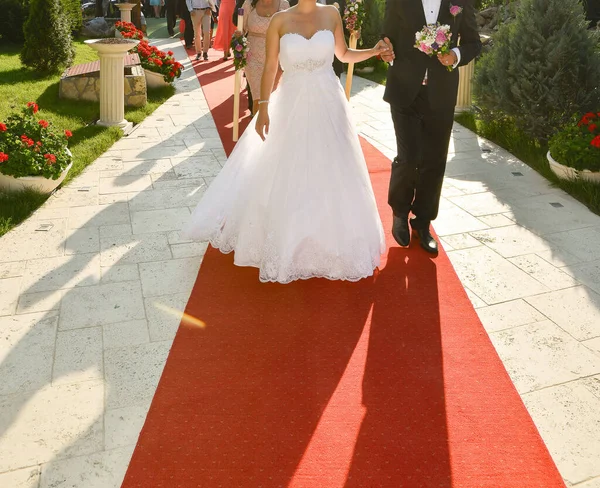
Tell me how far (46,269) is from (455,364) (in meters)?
3.45

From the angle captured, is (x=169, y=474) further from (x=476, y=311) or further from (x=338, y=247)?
(x=476, y=311)

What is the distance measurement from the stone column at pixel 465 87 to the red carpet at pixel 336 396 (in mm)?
6627

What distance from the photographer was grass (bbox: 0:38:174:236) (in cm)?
702

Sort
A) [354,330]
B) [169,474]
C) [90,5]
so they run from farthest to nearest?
[90,5]
[354,330]
[169,474]

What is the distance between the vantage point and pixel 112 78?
9.91m

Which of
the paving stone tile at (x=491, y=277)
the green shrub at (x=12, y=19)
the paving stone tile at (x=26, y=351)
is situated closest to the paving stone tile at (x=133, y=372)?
the paving stone tile at (x=26, y=351)

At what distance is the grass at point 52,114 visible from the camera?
7023mm

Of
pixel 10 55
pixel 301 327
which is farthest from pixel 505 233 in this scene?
pixel 10 55

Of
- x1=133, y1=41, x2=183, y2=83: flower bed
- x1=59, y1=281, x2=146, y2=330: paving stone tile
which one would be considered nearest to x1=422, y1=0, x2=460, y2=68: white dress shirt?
x1=59, y1=281, x2=146, y2=330: paving stone tile

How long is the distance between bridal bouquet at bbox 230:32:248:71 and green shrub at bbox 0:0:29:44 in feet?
32.7

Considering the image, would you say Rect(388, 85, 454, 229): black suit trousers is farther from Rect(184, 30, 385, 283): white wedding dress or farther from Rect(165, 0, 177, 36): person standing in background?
Rect(165, 0, 177, 36): person standing in background

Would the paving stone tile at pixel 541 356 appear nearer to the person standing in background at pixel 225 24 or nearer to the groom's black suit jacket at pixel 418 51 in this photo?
the groom's black suit jacket at pixel 418 51

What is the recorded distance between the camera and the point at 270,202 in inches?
215

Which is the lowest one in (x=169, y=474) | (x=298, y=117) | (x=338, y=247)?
(x=169, y=474)
